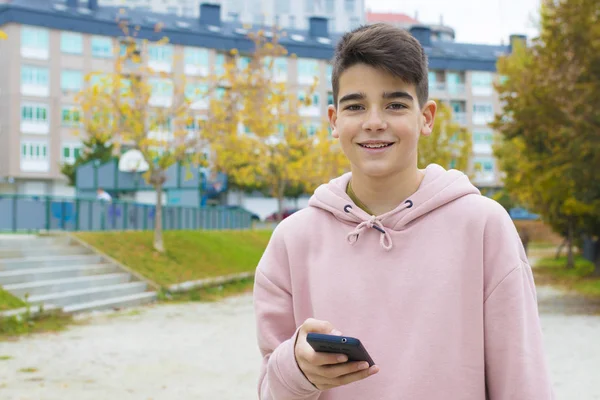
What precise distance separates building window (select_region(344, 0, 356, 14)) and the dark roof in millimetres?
21487

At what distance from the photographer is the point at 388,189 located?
224 centimetres

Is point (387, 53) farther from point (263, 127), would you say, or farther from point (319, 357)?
point (263, 127)

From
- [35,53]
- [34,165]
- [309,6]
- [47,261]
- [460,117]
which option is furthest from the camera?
[309,6]

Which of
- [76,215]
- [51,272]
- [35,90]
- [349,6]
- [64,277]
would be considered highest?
[349,6]

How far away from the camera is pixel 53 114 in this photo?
5478 cm

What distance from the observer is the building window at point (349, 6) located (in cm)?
8975

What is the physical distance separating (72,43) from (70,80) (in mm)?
2598

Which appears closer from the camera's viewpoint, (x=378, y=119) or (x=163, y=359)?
(x=378, y=119)

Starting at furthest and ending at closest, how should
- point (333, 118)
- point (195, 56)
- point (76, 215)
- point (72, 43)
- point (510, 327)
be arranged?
1. point (195, 56)
2. point (72, 43)
3. point (76, 215)
4. point (333, 118)
5. point (510, 327)

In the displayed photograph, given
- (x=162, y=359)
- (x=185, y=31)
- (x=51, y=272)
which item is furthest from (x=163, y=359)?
(x=185, y=31)

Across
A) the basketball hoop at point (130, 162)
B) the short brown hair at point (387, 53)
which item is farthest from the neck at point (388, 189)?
the basketball hoop at point (130, 162)

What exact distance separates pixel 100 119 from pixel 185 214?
5.43m

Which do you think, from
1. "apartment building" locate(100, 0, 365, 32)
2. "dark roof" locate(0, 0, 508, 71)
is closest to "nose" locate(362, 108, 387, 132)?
"dark roof" locate(0, 0, 508, 71)

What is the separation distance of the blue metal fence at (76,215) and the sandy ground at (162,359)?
599cm
